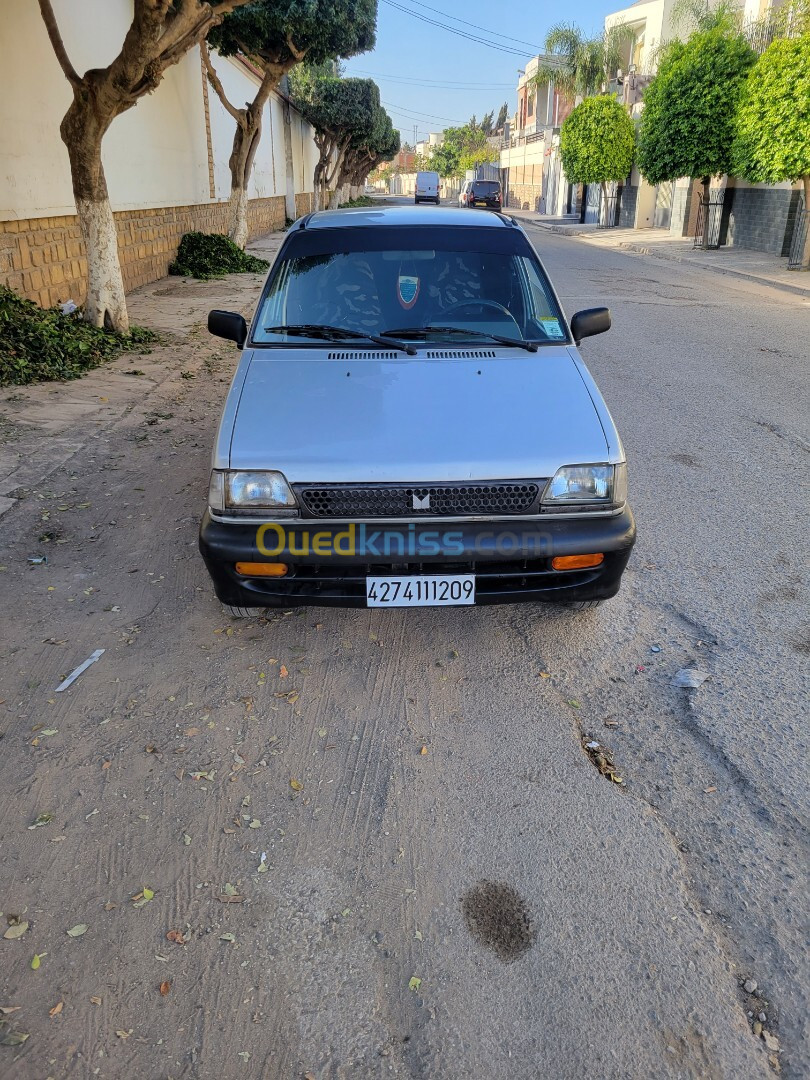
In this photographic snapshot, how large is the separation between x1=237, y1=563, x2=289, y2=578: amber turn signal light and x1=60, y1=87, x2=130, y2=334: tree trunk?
7.98 metres

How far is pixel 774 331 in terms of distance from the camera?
11781 millimetres

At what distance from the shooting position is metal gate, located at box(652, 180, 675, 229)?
35.9 m

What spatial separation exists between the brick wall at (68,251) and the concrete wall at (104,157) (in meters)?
0.02

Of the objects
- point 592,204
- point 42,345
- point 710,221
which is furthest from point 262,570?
point 592,204

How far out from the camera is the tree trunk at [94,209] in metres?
9.11

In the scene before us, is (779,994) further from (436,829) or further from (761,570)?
(761,570)

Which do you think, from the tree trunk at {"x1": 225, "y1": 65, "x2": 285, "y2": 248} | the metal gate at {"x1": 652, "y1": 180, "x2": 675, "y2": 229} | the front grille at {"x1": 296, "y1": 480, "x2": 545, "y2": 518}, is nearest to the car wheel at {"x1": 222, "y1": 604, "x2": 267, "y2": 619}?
the front grille at {"x1": 296, "y1": 480, "x2": 545, "y2": 518}

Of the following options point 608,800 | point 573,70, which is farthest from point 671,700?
point 573,70

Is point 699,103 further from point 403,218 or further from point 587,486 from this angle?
point 587,486

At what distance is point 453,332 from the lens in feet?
13.3

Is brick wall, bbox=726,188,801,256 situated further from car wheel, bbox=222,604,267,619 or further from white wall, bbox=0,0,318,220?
car wheel, bbox=222,604,267,619

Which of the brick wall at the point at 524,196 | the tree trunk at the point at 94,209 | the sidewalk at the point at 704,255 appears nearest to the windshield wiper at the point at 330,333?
the tree trunk at the point at 94,209

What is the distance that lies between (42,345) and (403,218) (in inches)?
230

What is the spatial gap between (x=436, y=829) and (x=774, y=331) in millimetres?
11174
